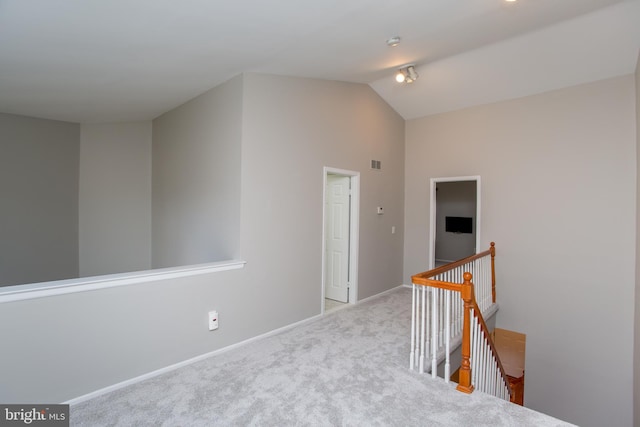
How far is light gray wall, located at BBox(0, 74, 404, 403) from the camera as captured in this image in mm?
2254

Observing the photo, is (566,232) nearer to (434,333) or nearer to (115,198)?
(434,333)

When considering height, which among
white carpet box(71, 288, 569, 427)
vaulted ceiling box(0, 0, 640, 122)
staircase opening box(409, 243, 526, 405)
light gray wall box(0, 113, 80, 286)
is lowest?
white carpet box(71, 288, 569, 427)

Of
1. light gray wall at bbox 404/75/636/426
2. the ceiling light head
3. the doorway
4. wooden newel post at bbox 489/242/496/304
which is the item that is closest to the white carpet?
the doorway

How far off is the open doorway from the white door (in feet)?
10.6

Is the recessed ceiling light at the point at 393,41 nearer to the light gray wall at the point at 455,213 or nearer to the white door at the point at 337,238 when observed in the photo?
the white door at the point at 337,238

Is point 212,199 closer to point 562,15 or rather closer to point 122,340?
point 122,340

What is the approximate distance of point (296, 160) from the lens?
389 cm

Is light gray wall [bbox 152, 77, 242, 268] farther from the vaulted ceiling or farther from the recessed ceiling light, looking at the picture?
the recessed ceiling light

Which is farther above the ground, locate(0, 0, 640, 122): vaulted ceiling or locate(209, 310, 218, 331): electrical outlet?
locate(0, 0, 640, 122): vaulted ceiling

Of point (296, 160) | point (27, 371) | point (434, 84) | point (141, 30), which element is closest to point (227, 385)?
point (27, 371)

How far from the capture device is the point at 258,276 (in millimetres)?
3533

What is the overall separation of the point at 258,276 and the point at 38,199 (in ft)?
10.8

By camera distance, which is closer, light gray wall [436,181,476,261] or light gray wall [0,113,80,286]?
light gray wall [0,113,80,286]

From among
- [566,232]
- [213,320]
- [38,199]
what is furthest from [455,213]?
[38,199]
